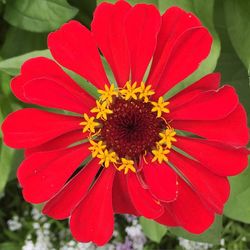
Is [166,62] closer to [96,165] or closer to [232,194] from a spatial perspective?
[96,165]

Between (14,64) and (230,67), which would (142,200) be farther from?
(230,67)

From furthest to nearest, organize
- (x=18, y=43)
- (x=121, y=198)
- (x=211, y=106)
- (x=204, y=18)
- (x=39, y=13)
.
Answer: (x=18, y=43), (x=39, y=13), (x=204, y=18), (x=121, y=198), (x=211, y=106)

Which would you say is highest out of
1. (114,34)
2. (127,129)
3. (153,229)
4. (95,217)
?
(114,34)

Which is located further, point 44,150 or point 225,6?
point 225,6

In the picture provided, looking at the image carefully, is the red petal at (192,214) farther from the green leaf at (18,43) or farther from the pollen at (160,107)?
the green leaf at (18,43)

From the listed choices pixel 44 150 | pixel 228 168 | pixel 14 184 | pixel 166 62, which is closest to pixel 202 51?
pixel 166 62

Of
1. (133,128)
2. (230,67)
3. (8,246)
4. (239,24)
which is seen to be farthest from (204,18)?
(8,246)

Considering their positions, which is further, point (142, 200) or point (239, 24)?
point (239, 24)

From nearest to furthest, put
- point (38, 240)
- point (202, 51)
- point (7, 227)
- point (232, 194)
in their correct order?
point (202, 51), point (232, 194), point (38, 240), point (7, 227)

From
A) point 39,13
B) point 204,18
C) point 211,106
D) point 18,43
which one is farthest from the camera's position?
point 18,43
